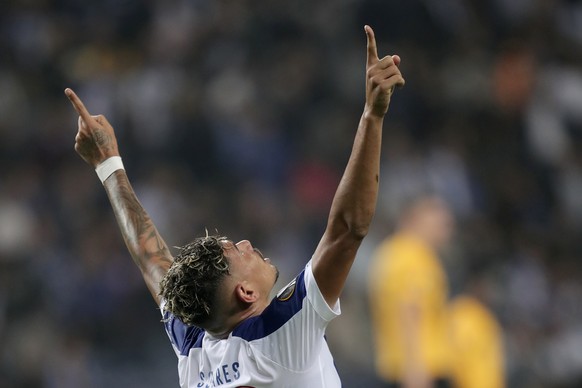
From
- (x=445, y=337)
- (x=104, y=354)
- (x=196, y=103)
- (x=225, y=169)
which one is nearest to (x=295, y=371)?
(x=445, y=337)

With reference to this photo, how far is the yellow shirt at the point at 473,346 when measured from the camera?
792 cm

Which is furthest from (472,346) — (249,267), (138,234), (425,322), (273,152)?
(249,267)

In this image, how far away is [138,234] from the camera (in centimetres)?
428

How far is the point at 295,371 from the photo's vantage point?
3504mm

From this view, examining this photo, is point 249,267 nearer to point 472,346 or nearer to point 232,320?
point 232,320

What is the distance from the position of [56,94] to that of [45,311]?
8.93 feet

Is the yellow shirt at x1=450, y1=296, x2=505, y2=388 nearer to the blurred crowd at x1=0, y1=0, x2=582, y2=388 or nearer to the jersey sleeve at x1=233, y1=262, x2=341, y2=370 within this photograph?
the blurred crowd at x1=0, y1=0, x2=582, y2=388

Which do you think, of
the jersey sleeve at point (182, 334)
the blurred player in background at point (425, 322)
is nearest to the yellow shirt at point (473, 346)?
the blurred player in background at point (425, 322)

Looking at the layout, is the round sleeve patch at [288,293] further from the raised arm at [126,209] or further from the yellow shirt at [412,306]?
the yellow shirt at [412,306]

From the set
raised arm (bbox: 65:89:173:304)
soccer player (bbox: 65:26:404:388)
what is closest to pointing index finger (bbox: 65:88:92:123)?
raised arm (bbox: 65:89:173:304)

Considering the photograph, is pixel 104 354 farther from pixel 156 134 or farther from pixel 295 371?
pixel 295 371

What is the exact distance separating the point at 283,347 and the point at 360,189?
0.59 meters

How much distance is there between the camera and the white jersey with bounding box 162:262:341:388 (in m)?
3.46

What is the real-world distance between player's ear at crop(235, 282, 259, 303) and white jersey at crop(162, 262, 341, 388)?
70mm
